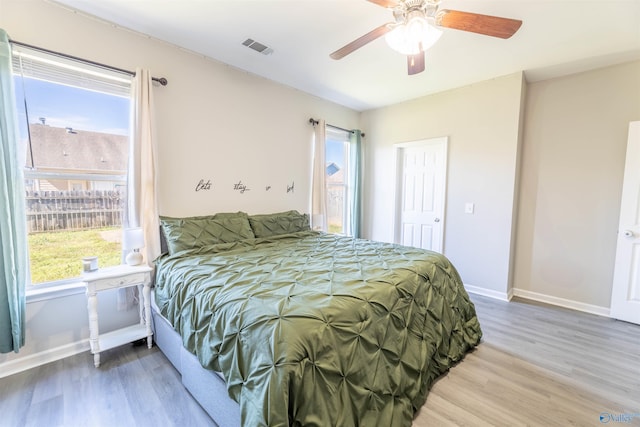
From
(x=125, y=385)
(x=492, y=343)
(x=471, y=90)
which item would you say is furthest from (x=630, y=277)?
(x=125, y=385)

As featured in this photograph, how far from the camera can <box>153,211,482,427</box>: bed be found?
3.59 feet

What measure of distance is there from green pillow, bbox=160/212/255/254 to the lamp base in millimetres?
236

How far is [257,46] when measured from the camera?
2580mm

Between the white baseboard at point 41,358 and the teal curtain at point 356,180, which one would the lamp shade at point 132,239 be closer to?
the white baseboard at point 41,358

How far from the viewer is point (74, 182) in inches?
85.4

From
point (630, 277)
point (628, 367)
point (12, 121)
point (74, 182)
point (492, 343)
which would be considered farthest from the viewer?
point (630, 277)

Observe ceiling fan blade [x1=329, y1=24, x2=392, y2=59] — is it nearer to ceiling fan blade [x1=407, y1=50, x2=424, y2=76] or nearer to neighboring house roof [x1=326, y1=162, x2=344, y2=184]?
ceiling fan blade [x1=407, y1=50, x2=424, y2=76]

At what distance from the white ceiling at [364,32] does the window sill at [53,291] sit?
2.18 metres

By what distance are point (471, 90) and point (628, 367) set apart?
312cm

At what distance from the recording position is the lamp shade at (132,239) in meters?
2.15

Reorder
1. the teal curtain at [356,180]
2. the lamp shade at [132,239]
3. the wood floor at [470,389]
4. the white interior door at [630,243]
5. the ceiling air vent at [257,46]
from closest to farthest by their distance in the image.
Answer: the wood floor at [470,389], the lamp shade at [132,239], the ceiling air vent at [257,46], the white interior door at [630,243], the teal curtain at [356,180]

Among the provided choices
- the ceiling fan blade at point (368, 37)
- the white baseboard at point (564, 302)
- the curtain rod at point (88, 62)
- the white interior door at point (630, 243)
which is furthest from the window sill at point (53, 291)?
the white interior door at point (630, 243)

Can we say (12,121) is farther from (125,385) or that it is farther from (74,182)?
(125,385)

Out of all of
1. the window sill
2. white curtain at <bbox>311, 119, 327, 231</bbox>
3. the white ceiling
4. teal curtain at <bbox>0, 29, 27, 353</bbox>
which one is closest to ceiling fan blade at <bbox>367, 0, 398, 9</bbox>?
the white ceiling
